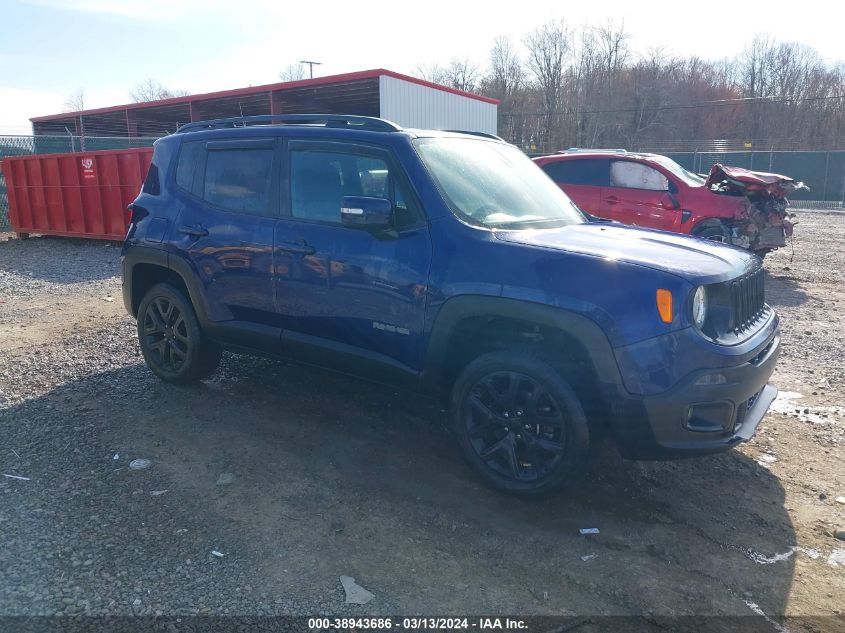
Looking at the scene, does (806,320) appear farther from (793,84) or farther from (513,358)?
(793,84)

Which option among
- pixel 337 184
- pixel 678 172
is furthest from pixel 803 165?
pixel 337 184

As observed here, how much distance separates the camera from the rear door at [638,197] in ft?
33.3

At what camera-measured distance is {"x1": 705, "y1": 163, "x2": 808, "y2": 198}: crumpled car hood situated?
9.99 metres

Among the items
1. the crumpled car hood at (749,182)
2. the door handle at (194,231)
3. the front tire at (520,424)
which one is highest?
the crumpled car hood at (749,182)

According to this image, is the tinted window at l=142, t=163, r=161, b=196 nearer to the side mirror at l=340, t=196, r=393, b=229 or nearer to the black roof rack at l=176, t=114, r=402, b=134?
the black roof rack at l=176, t=114, r=402, b=134

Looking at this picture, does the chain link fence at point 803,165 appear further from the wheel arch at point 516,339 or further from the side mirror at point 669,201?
the wheel arch at point 516,339

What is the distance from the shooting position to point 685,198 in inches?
397

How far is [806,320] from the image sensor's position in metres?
7.64

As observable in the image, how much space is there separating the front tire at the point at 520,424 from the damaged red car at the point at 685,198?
7155 millimetres

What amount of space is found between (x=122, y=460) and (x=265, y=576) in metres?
1.67

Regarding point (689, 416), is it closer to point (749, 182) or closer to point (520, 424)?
point (520, 424)

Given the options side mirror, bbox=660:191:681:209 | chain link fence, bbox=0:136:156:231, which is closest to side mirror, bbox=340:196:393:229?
side mirror, bbox=660:191:681:209

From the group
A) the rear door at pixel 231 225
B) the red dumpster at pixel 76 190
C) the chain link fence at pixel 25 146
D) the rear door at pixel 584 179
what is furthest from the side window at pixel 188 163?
the chain link fence at pixel 25 146

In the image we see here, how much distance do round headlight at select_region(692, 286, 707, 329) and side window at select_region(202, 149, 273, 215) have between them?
2.82 m
